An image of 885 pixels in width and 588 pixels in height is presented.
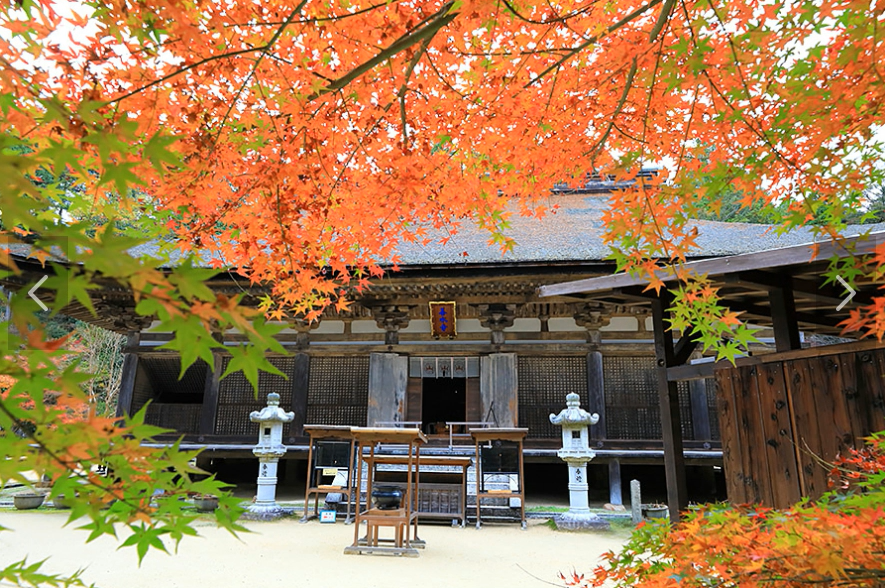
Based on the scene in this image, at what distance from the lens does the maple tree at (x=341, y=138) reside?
1.03 metres

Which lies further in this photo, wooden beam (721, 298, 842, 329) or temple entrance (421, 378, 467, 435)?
temple entrance (421, 378, 467, 435)

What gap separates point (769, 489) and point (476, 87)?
3646 mm

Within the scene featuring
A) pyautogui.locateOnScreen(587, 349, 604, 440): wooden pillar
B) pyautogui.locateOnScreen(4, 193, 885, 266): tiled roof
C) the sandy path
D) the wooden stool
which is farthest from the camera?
pyautogui.locateOnScreen(587, 349, 604, 440): wooden pillar

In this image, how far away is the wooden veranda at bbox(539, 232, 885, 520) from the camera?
3.41 metres

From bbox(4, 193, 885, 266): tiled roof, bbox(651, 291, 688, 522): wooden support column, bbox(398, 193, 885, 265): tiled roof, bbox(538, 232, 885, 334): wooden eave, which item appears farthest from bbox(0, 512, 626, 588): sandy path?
bbox(398, 193, 885, 265): tiled roof

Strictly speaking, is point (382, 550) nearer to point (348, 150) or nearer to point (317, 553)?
point (317, 553)

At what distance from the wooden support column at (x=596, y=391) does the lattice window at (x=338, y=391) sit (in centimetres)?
432

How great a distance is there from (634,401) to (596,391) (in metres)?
0.81

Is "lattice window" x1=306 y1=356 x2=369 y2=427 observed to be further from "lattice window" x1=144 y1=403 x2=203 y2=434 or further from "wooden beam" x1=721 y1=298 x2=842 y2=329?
"wooden beam" x1=721 y1=298 x2=842 y2=329

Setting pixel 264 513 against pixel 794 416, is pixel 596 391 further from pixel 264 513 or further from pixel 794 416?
pixel 794 416

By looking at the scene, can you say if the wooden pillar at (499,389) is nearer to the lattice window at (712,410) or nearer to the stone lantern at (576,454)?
the stone lantern at (576,454)

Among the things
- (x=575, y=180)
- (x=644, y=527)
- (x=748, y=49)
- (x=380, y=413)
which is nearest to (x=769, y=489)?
(x=644, y=527)

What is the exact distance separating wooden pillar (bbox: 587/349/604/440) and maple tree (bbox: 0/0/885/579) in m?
6.26

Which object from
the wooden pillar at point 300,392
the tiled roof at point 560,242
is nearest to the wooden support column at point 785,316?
the tiled roof at point 560,242
